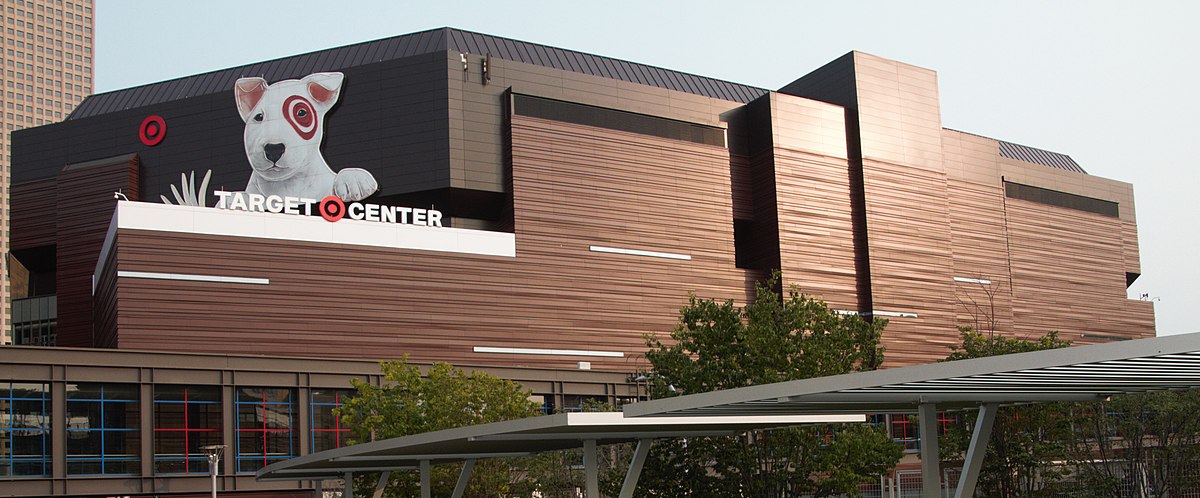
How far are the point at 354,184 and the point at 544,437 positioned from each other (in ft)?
174

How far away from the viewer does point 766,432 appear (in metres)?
30.2

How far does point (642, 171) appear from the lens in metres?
73.3

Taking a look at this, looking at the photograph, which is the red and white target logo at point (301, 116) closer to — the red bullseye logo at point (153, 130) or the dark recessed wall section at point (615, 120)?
the red bullseye logo at point (153, 130)

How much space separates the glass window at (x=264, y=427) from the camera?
56.4m

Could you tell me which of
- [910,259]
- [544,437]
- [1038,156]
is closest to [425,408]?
[544,437]

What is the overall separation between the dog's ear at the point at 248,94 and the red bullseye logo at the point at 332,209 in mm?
A: 14506

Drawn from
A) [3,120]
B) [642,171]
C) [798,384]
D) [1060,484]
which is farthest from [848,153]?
[3,120]

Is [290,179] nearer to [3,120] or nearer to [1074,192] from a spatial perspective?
A: [1074,192]

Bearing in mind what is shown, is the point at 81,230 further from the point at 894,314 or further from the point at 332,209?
the point at 894,314

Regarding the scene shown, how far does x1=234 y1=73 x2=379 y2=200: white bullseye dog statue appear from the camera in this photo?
72.1 m

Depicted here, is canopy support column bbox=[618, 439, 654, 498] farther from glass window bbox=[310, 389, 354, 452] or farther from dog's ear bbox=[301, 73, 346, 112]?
dog's ear bbox=[301, 73, 346, 112]

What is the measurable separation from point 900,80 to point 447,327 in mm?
38152

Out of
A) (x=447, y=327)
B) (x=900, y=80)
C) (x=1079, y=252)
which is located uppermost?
(x=900, y=80)

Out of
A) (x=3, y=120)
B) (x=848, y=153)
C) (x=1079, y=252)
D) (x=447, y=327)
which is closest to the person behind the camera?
(x=447, y=327)
